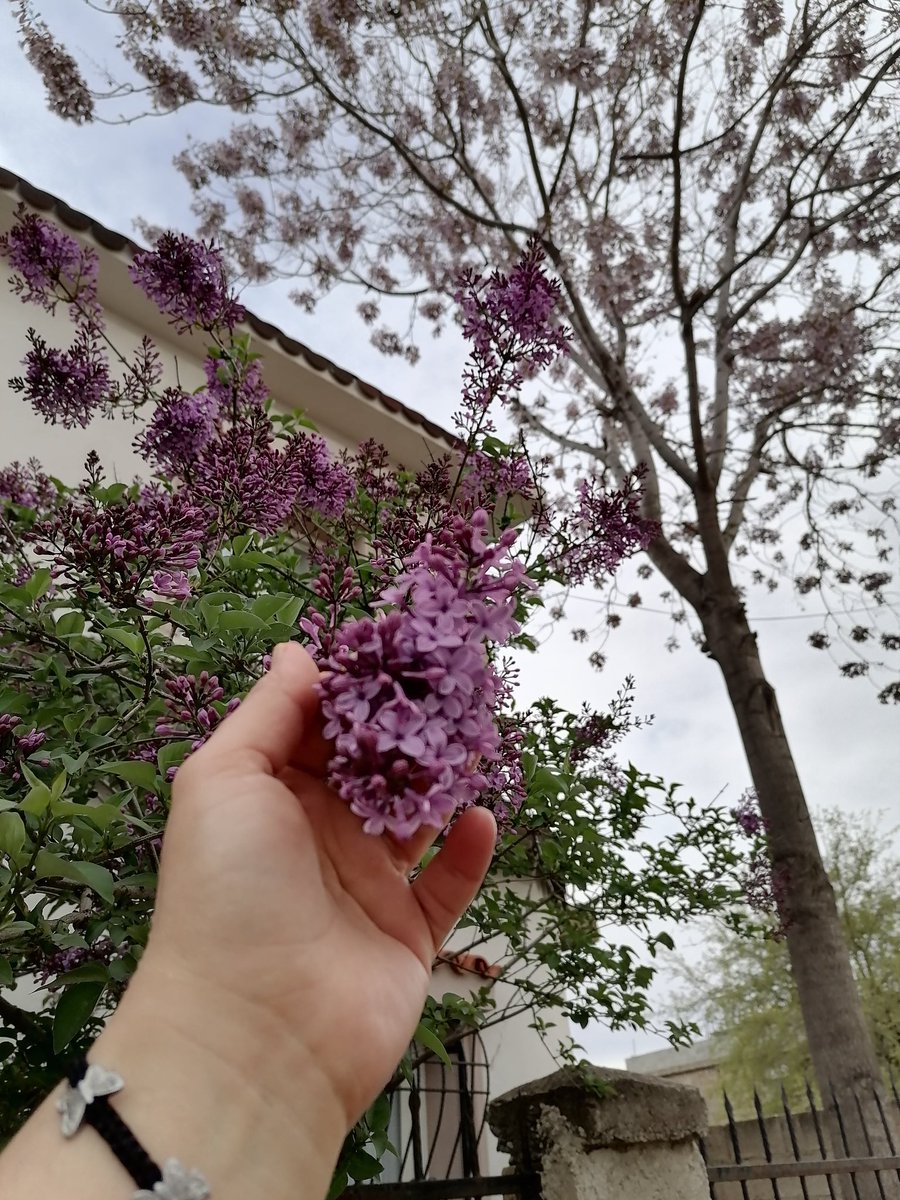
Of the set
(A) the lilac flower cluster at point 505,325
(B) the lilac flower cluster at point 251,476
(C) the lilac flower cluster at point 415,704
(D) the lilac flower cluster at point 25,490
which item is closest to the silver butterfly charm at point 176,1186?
(C) the lilac flower cluster at point 415,704

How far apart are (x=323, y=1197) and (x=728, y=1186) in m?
6.92

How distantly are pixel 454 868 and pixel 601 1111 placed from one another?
1892 mm

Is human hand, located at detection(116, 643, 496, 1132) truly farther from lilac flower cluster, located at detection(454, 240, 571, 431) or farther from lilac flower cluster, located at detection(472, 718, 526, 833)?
lilac flower cluster, located at detection(454, 240, 571, 431)

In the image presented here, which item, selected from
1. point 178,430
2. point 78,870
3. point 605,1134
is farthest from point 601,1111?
point 178,430

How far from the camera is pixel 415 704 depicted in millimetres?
873

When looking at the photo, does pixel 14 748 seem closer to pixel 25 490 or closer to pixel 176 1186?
pixel 176 1186

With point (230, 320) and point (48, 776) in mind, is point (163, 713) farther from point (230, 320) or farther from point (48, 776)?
point (230, 320)

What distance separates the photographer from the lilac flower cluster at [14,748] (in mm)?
1716

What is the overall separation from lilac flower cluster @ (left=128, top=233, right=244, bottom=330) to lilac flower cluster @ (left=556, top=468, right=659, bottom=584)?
135cm

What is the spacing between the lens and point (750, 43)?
630cm

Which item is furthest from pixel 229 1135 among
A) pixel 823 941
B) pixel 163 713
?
pixel 823 941

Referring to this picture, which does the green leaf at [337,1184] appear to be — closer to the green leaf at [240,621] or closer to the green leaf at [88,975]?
the green leaf at [88,975]

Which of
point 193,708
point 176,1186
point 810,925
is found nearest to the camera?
point 176,1186

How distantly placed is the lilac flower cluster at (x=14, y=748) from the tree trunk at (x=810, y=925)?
4.44 meters
